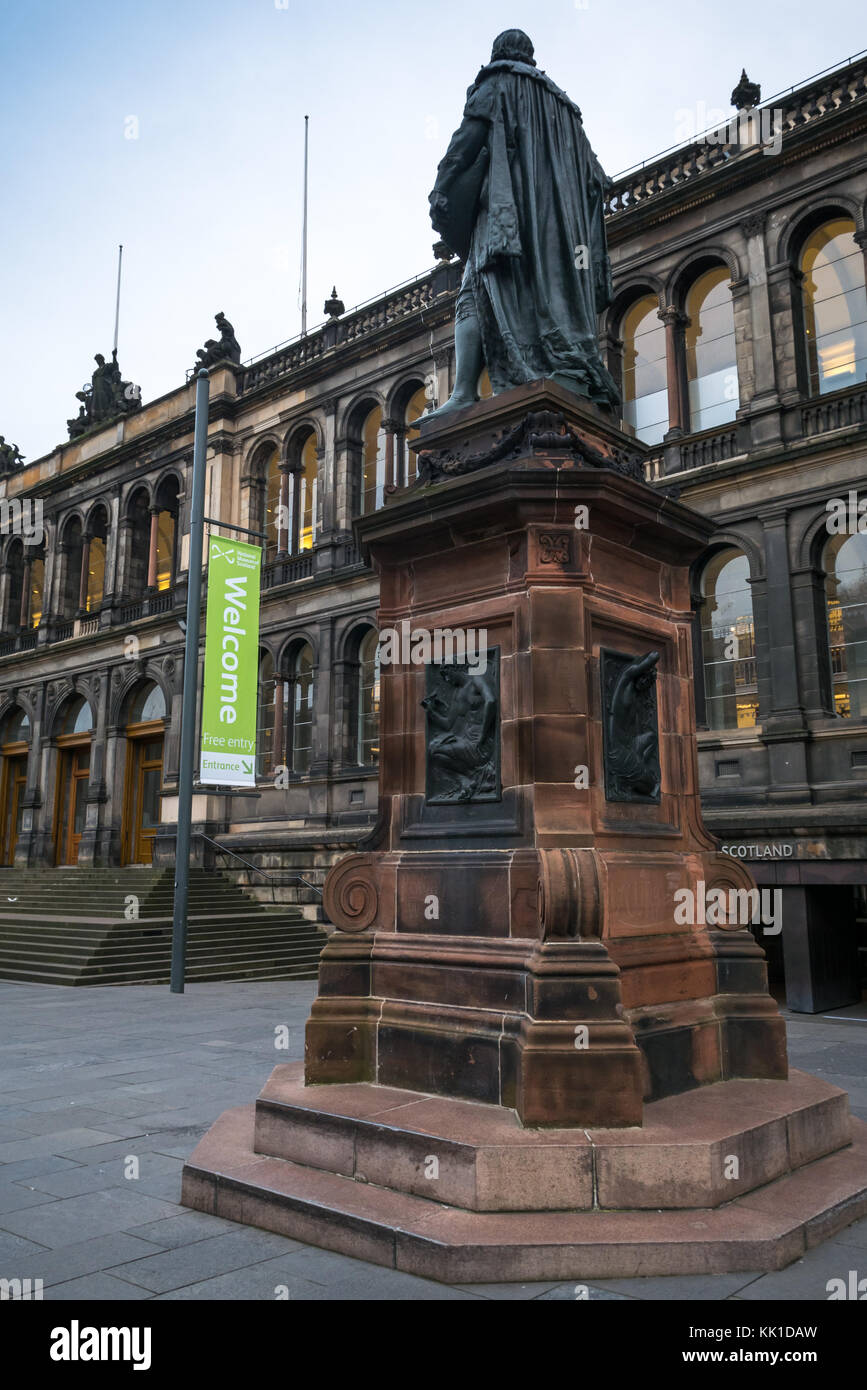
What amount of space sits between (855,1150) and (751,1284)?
1.85 meters

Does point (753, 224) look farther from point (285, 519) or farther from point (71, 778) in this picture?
point (71, 778)

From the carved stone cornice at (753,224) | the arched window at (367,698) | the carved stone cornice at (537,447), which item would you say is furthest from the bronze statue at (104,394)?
the carved stone cornice at (537,447)

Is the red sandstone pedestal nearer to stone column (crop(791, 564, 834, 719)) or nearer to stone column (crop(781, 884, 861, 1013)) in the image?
stone column (crop(781, 884, 861, 1013))

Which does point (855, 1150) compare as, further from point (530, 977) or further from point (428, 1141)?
point (428, 1141)

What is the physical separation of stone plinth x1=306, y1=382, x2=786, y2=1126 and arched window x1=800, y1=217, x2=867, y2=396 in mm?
12715

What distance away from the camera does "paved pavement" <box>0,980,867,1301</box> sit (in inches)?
156

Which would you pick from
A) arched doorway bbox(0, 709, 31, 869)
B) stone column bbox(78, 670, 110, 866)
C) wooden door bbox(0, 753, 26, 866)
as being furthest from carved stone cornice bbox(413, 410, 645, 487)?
wooden door bbox(0, 753, 26, 866)

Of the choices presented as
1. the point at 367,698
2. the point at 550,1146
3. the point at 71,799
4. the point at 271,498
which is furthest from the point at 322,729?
the point at 550,1146

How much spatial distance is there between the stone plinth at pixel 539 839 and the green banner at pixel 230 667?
10894 mm

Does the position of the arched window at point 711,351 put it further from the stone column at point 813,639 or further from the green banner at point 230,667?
the green banner at point 230,667

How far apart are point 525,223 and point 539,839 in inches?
157

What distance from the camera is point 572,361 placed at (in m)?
6.64

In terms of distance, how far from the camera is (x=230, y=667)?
17.9m
